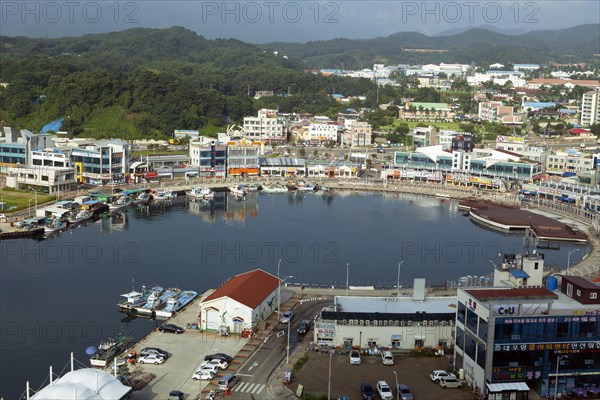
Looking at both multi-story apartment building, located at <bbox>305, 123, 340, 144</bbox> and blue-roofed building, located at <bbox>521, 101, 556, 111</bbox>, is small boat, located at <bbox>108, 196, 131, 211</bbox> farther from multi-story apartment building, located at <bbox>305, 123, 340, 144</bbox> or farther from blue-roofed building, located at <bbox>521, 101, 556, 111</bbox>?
blue-roofed building, located at <bbox>521, 101, 556, 111</bbox>

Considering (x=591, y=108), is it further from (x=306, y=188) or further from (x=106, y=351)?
(x=106, y=351)

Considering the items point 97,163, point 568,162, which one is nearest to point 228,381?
point 97,163

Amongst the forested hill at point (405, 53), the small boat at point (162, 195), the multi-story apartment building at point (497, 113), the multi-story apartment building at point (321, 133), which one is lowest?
the small boat at point (162, 195)

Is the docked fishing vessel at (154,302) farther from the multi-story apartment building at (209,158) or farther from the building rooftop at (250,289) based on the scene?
the multi-story apartment building at (209,158)

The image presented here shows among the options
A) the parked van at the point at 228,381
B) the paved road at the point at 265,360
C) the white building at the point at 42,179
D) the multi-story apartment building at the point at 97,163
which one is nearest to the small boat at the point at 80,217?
the white building at the point at 42,179

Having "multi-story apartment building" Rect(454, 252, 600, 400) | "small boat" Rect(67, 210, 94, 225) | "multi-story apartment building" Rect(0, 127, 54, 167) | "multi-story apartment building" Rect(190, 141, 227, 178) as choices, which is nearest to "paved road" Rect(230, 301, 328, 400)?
"multi-story apartment building" Rect(454, 252, 600, 400)

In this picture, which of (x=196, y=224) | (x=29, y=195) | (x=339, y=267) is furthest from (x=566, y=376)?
(x=29, y=195)
